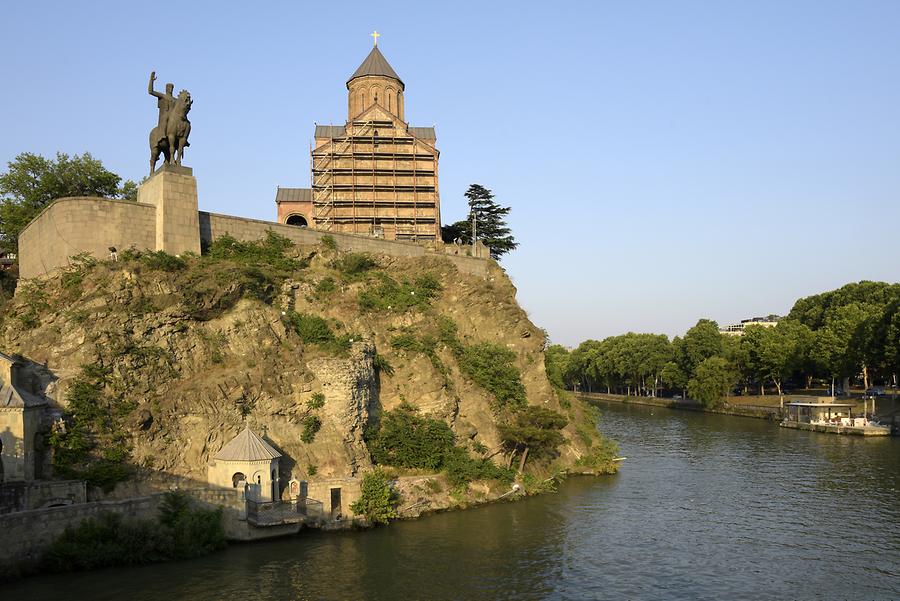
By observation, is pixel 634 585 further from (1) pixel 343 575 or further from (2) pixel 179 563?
(2) pixel 179 563

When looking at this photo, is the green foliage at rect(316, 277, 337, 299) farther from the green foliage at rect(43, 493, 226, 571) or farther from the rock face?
the green foliage at rect(43, 493, 226, 571)

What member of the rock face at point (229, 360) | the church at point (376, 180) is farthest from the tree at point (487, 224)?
the rock face at point (229, 360)

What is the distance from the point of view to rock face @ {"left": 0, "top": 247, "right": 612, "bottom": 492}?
33.7 m

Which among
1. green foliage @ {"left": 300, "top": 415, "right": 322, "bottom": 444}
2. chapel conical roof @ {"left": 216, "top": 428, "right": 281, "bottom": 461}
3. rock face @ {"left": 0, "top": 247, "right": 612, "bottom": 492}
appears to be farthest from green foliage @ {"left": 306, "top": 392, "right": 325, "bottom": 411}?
chapel conical roof @ {"left": 216, "top": 428, "right": 281, "bottom": 461}

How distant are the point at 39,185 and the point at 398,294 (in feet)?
93.2

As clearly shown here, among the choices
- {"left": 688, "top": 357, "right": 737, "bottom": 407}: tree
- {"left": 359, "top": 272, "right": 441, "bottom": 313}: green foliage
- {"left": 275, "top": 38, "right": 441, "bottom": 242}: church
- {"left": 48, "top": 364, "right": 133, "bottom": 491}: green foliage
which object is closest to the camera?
{"left": 48, "top": 364, "right": 133, "bottom": 491}: green foliage

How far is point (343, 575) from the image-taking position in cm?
2841

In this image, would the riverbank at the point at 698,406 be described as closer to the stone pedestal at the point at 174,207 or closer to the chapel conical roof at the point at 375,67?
the chapel conical roof at the point at 375,67

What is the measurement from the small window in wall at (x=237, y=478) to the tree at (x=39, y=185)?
30929mm

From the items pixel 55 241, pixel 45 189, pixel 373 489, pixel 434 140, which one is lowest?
pixel 373 489

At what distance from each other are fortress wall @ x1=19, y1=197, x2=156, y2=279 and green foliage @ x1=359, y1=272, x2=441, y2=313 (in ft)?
45.4

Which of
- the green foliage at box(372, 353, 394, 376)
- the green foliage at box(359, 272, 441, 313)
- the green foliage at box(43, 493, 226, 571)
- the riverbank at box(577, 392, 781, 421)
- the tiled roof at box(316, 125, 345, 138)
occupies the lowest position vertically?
the green foliage at box(43, 493, 226, 571)

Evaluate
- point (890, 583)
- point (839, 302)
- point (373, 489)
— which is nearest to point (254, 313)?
point (373, 489)

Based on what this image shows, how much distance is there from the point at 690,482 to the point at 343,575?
2802cm
